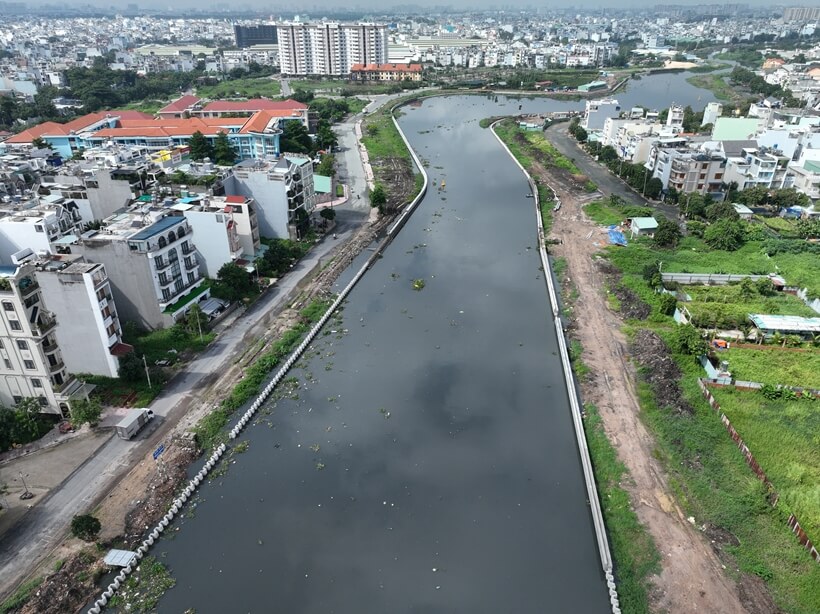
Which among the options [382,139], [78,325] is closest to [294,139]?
[382,139]

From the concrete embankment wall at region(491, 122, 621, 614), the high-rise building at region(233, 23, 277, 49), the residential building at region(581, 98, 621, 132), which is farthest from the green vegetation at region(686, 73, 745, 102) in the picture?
the high-rise building at region(233, 23, 277, 49)

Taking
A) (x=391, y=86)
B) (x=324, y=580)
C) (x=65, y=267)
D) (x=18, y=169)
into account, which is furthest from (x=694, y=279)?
(x=391, y=86)

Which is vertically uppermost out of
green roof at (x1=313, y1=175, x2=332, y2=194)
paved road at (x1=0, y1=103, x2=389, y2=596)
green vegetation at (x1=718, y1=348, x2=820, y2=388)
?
green roof at (x1=313, y1=175, x2=332, y2=194)

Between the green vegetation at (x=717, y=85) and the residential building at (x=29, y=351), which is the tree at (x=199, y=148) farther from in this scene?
the green vegetation at (x=717, y=85)

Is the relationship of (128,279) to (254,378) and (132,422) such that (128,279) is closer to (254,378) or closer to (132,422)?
(254,378)

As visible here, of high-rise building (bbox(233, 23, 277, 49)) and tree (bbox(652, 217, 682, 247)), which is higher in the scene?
high-rise building (bbox(233, 23, 277, 49))

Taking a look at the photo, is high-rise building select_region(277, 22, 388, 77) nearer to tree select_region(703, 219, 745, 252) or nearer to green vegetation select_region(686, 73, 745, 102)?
green vegetation select_region(686, 73, 745, 102)

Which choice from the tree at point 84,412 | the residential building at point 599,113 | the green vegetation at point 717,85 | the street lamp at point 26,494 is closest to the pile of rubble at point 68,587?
the street lamp at point 26,494
